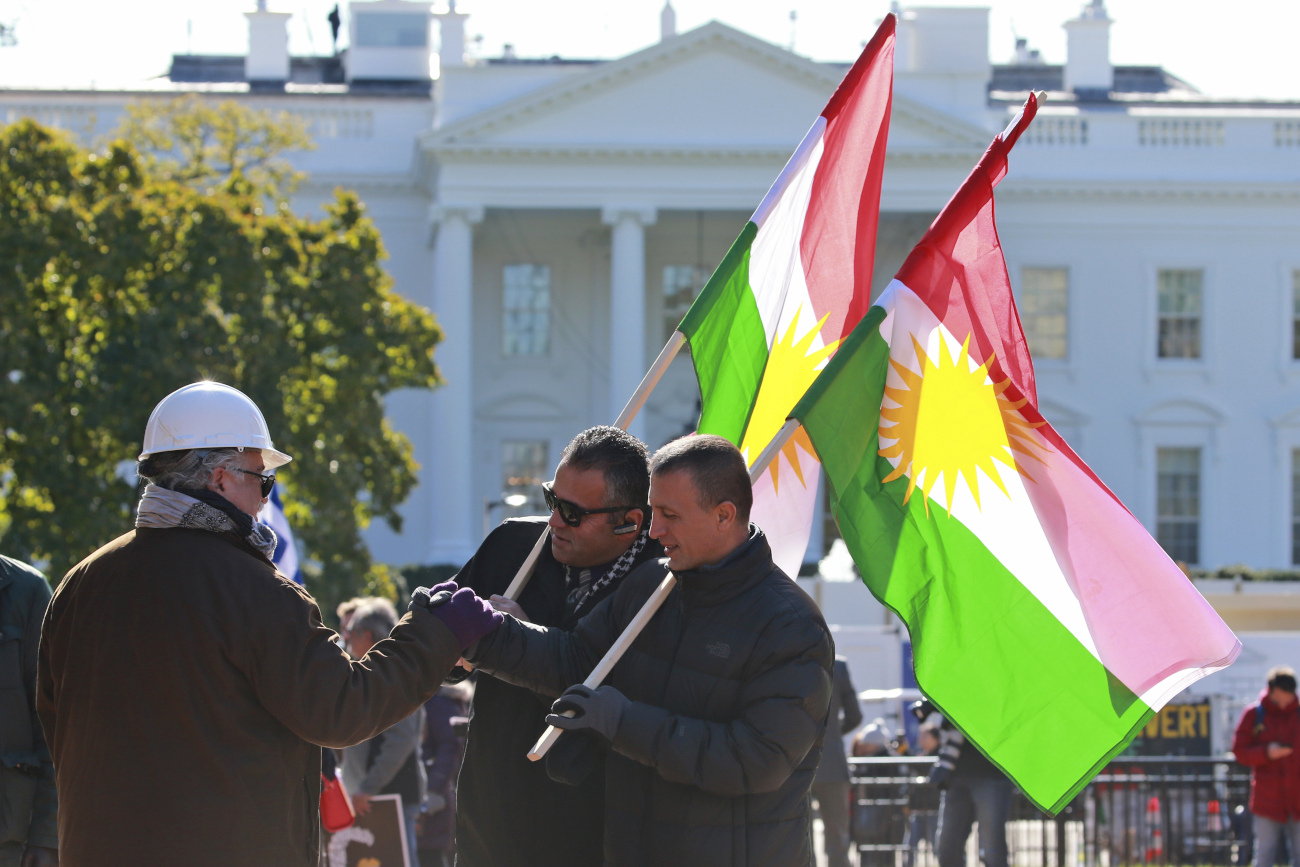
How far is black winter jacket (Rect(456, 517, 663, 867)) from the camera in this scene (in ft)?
12.9

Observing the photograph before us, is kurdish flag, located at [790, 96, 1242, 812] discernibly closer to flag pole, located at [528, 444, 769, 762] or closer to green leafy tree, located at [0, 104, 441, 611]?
flag pole, located at [528, 444, 769, 762]

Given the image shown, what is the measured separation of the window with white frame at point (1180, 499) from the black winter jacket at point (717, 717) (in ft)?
117

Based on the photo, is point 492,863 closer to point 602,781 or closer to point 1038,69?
point 602,781

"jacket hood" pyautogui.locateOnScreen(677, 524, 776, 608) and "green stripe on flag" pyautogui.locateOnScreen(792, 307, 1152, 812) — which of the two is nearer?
"jacket hood" pyautogui.locateOnScreen(677, 524, 776, 608)

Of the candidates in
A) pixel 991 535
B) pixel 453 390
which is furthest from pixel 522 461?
pixel 991 535

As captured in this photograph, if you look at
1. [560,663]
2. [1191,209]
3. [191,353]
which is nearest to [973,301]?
[560,663]

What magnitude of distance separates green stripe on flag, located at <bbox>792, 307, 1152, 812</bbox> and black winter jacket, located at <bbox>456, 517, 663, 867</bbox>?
61 cm

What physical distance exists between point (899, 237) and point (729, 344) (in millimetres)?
33032

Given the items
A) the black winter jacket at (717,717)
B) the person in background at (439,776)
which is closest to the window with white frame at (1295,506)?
the person in background at (439,776)

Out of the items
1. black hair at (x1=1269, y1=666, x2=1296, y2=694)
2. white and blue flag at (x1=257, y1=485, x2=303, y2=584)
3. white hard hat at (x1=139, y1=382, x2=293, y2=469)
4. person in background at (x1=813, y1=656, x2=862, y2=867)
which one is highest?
white hard hat at (x1=139, y1=382, x2=293, y2=469)

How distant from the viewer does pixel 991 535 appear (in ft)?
13.9

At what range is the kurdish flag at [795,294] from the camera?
5059mm

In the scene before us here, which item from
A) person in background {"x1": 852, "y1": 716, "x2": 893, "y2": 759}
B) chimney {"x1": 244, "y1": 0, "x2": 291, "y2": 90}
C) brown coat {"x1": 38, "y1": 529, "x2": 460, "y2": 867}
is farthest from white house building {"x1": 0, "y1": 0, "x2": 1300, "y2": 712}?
brown coat {"x1": 38, "y1": 529, "x2": 460, "y2": 867}

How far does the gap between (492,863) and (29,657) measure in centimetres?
182
